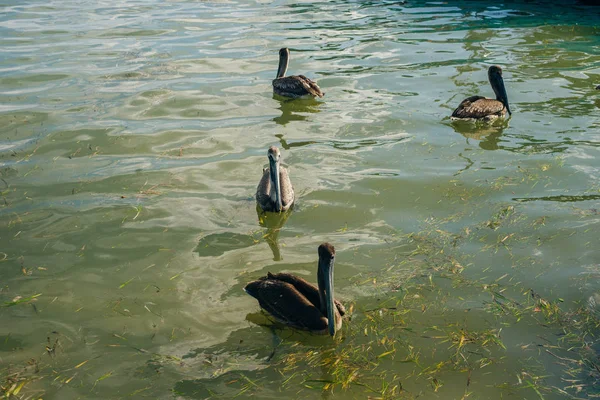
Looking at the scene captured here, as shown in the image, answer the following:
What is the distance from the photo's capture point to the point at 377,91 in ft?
41.4

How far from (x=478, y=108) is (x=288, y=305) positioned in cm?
629

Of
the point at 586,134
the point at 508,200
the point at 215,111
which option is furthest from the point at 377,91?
the point at 508,200

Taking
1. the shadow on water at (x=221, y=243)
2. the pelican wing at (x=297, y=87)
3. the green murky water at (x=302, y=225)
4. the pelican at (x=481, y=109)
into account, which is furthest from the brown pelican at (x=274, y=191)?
the pelican wing at (x=297, y=87)

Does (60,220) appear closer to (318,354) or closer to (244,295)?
(244,295)

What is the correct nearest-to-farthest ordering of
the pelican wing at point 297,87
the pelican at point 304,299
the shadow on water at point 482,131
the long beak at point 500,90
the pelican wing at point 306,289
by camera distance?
the pelican at point 304,299
the pelican wing at point 306,289
the shadow on water at point 482,131
the long beak at point 500,90
the pelican wing at point 297,87

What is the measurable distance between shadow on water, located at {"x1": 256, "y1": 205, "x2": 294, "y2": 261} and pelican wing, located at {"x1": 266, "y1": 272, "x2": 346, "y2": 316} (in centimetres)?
119

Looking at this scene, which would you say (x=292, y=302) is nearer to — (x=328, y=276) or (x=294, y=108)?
(x=328, y=276)

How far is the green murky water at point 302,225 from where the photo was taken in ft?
17.0

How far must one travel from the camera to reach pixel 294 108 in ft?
39.9

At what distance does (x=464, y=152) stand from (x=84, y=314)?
Answer: 19.7ft

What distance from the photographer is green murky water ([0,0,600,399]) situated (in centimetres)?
517

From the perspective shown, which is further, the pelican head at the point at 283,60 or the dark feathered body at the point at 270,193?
the pelican head at the point at 283,60

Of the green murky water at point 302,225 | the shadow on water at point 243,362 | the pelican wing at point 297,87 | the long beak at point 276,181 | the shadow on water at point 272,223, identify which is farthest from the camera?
the pelican wing at point 297,87

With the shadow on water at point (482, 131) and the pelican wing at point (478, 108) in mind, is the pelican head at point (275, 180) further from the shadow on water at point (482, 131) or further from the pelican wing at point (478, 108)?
the pelican wing at point (478, 108)
